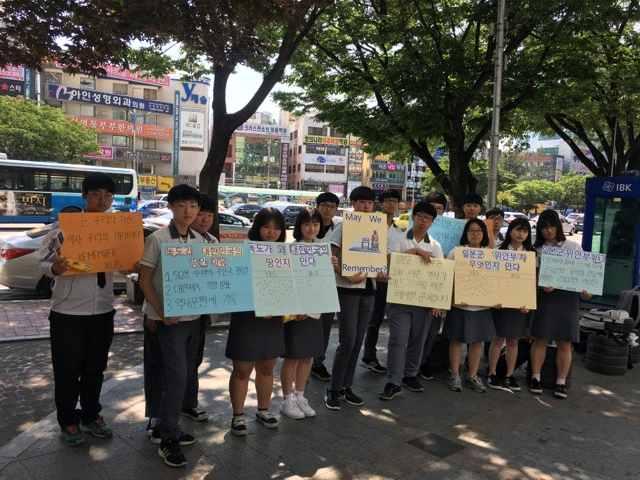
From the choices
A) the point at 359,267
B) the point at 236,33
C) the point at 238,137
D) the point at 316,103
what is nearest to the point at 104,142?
the point at 238,137

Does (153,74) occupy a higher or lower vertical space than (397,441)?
higher

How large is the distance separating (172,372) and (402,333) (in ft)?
6.92

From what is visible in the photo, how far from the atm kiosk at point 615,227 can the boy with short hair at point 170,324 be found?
6.72 m

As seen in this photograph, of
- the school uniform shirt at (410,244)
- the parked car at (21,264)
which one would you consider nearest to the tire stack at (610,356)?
the school uniform shirt at (410,244)

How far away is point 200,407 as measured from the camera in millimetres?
4117

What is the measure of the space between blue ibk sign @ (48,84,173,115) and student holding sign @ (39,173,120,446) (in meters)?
46.5

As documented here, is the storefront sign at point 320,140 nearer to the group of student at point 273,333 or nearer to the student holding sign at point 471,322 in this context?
the group of student at point 273,333

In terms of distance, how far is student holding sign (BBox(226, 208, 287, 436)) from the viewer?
3.54 metres

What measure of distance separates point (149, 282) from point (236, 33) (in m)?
4.35

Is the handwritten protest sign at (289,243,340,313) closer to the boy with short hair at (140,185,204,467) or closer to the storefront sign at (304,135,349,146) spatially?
the boy with short hair at (140,185,204,467)

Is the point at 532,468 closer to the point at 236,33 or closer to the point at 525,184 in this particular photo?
the point at 236,33

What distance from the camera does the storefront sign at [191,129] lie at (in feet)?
161

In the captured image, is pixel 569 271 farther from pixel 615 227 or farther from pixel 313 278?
pixel 615 227

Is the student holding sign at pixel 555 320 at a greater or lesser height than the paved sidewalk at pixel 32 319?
greater
